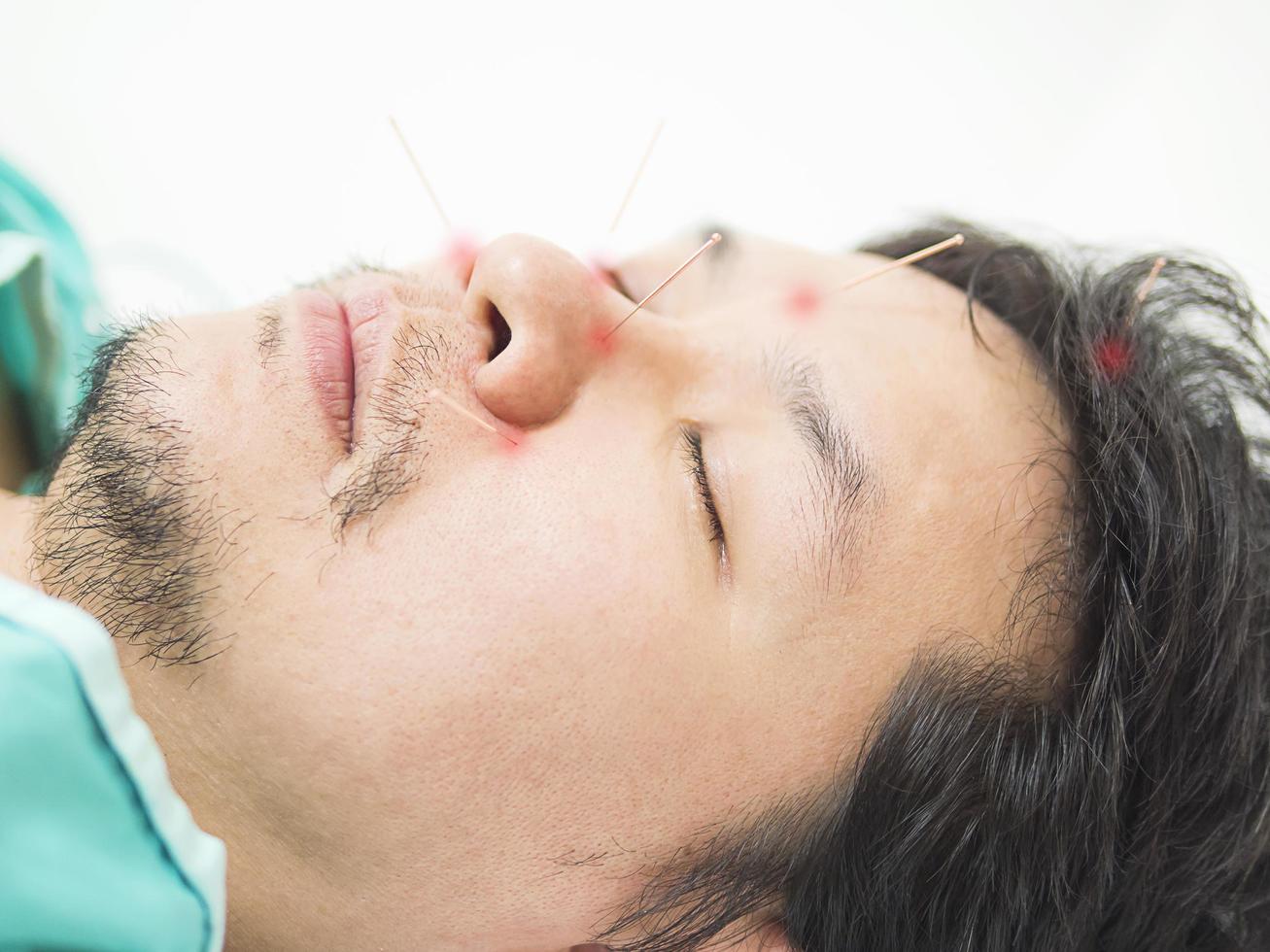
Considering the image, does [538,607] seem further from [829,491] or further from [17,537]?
[17,537]

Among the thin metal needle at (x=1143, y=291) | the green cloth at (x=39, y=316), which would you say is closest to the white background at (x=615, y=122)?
the green cloth at (x=39, y=316)

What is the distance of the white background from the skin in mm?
908

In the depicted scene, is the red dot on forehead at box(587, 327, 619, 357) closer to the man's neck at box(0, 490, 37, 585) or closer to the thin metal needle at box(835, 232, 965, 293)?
the thin metal needle at box(835, 232, 965, 293)

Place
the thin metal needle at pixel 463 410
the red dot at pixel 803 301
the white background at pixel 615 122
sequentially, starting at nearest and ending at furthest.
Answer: the thin metal needle at pixel 463 410, the red dot at pixel 803 301, the white background at pixel 615 122

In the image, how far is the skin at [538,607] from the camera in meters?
0.71

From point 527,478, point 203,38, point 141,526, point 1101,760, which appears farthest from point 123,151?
point 1101,760

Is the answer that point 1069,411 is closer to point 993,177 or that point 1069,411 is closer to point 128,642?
point 128,642

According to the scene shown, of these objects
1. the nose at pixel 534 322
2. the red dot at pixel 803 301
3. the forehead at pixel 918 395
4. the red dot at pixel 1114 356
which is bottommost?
the red dot at pixel 1114 356

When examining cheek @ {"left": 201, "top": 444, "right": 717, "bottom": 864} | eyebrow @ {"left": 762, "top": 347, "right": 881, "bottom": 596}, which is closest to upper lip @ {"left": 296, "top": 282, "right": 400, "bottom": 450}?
cheek @ {"left": 201, "top": 444, "right": 717, "bottom": 864}

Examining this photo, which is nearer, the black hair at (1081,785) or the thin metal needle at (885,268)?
the black hair at (1081,785)

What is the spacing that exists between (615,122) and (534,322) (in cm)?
118

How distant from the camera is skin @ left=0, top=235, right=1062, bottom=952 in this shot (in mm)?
714

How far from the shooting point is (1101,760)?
0.83 m

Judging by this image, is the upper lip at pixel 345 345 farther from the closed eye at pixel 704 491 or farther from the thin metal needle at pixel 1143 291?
the thin metal needle at pixel 1143 291
